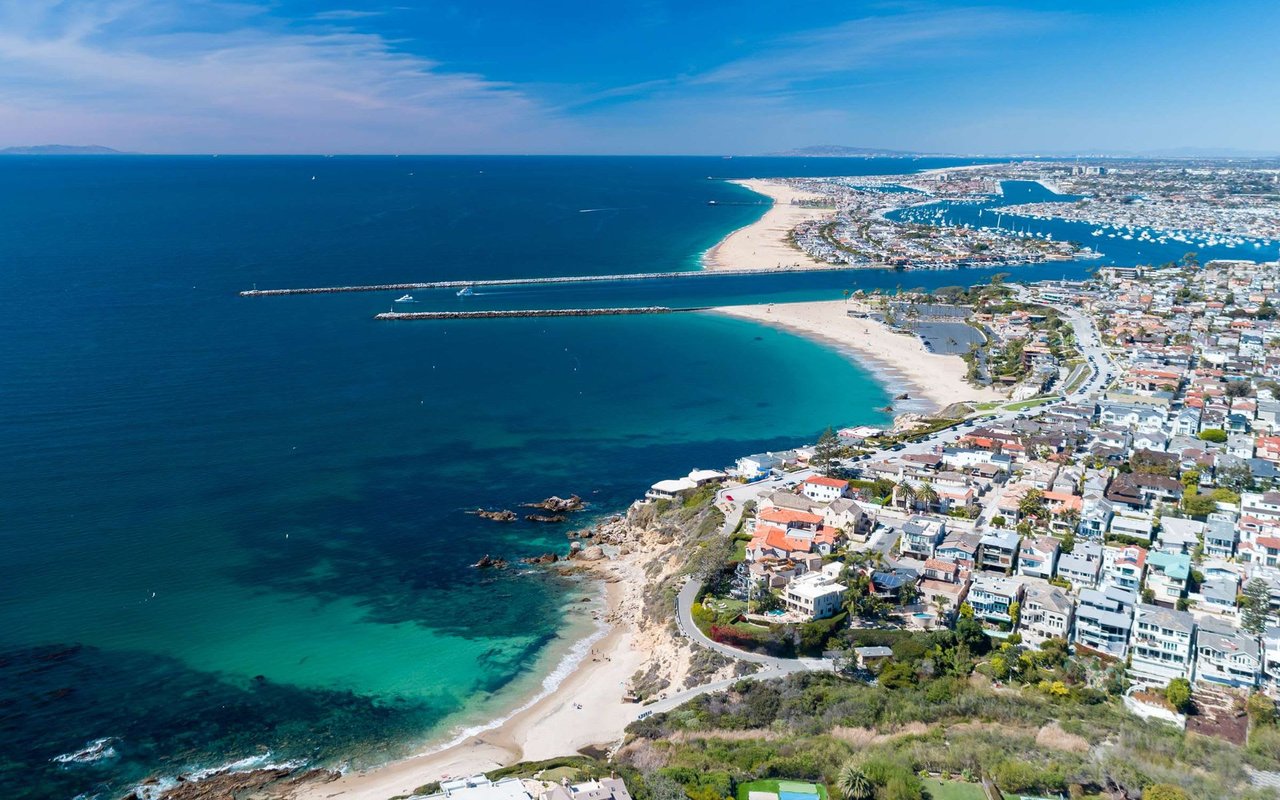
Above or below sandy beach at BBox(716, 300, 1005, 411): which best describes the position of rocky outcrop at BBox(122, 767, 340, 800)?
below

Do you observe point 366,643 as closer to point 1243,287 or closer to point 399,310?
point 399,310

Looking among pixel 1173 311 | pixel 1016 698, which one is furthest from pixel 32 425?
pixel 1173 311

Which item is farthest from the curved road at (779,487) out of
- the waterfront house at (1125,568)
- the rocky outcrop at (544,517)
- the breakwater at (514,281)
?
the breakwater at (514,281)

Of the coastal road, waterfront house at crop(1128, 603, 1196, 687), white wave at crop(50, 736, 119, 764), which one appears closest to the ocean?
white wave at crop(50, 736, 119, 764)

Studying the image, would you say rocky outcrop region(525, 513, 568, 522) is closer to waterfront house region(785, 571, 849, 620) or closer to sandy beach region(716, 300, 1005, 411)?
waterfront house region(785, 571, 849, 620)

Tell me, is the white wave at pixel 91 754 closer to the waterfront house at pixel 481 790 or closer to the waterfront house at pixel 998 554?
the waterfront house at pixel 481 790

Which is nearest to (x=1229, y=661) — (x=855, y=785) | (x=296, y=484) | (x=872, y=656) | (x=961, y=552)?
(x=961, y=552)
